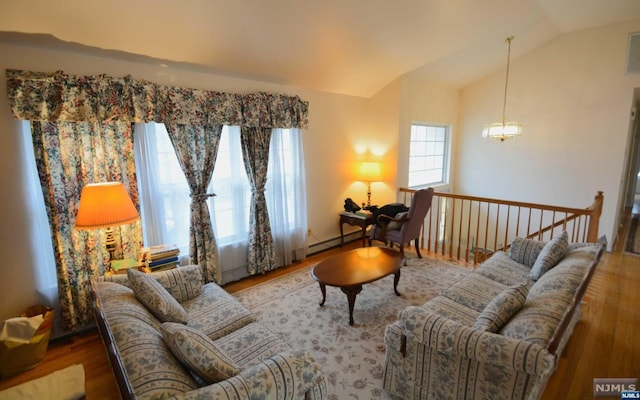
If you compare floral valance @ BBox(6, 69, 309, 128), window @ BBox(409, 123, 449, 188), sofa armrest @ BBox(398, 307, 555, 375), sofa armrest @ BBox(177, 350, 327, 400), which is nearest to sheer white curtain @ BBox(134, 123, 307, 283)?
floral valance @ BBox(6, 69, 309, 128)

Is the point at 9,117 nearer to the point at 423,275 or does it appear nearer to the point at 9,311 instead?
the point at 9,311

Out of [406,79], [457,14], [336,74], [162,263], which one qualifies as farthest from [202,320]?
[406,79]

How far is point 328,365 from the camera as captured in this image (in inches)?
91.3

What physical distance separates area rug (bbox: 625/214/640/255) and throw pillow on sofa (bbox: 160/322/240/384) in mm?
5820

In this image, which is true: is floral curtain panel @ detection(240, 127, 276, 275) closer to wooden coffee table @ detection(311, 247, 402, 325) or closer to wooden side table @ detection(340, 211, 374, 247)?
wooden coffee table @ detection(311, 247, 402, 325)

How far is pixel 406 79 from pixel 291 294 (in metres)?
3.55

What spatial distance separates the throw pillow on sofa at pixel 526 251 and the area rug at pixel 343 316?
816mm

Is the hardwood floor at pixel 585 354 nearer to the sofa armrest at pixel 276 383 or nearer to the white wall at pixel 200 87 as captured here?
the white wall at pixel 200 87

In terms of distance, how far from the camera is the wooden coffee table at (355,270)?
272 cm

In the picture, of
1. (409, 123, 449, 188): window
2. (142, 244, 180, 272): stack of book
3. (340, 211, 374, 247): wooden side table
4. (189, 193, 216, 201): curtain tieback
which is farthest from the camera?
(409, 123, 449, 188): window

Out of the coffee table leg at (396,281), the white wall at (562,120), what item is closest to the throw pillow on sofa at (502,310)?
the coffee table leg at (396,281)

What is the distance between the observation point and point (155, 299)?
1914mm

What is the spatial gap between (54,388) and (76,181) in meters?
1.47

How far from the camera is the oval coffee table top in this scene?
108 inches
